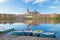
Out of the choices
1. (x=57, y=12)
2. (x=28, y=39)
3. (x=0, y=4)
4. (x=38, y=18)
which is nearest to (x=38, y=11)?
(x=38, y=18)

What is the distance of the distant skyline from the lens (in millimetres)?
1960

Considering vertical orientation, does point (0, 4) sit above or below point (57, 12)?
above

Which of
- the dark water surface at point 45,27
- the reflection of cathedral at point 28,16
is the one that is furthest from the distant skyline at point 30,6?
the dark water surface at point 45,27

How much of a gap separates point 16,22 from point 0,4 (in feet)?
1.08

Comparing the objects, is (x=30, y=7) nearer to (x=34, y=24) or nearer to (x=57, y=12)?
(x=34, y=24)

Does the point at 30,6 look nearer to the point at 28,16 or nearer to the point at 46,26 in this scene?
the point at 28,16

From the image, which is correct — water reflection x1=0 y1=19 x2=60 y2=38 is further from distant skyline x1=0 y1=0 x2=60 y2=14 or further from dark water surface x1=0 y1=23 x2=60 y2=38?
distant skyline x1=0 y1=0 x2=60 y2=14

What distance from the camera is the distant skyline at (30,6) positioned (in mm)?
1960

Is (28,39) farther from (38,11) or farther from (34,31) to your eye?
(38,11)

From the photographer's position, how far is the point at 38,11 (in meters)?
2.00

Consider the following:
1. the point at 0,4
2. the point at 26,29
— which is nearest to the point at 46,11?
the point at 26,29

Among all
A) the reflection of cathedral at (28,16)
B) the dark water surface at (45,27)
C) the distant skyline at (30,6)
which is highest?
the distant skyline at (30,6)

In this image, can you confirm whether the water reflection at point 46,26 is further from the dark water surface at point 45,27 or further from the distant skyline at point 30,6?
the distant skyline at point 30,6

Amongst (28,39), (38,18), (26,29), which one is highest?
(38,18)
